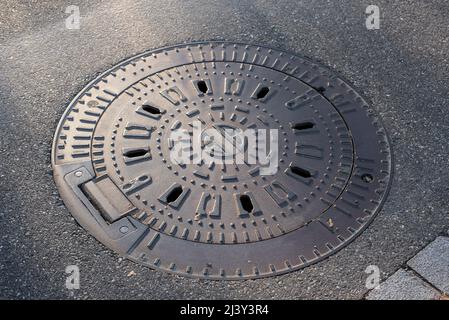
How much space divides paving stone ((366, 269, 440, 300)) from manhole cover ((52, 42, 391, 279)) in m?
0.24

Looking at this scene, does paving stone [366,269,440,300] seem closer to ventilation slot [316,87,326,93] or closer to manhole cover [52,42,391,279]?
manhole cover [52,42,391,279]

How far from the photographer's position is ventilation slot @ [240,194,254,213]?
8.15 feet

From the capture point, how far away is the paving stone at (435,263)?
7.46ft

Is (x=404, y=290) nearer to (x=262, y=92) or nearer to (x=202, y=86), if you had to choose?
(x=262, y=92)

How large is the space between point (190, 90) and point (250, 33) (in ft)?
1.99

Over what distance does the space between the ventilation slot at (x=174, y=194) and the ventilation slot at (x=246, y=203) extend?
267 millimetres

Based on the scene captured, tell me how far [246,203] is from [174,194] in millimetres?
309

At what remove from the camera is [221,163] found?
2.59 m

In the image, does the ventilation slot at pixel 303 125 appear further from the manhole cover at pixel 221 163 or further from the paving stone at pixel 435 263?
the paving stone at pixel 435 263

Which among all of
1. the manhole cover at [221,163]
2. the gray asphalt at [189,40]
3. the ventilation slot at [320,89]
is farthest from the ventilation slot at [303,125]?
the gray asphalt at [189,40]

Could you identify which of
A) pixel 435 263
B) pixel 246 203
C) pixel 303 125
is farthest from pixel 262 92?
pixel 435 263

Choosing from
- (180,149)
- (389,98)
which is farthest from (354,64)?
(180,149)

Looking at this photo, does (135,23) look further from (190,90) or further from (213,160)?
(213,160)

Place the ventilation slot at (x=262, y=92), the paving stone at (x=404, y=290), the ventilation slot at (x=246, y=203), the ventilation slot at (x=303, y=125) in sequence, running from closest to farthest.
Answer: the paving stone at (x=404, y=290) → the ventilation slot at (x=246, y=203) → the ventilation slot at (x=303, y=125) → the ventilation slot at (x=262, y=92)
